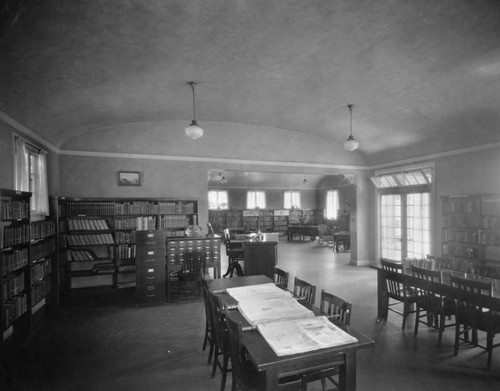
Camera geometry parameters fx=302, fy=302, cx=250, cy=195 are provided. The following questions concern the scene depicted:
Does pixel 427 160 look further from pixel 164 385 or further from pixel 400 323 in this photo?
pixel 164 385

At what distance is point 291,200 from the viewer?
59.4 feet

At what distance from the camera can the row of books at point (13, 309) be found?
373 centimetres

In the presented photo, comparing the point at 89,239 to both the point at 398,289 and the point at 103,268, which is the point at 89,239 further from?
the point at 398,289

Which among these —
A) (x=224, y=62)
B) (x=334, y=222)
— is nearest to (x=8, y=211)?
(x=224, y=62)

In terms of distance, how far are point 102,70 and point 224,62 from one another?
64.3 inches

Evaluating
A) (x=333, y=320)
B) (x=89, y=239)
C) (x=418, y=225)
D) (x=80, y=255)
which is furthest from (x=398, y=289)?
(x=80, y=255)

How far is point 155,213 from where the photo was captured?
682 cm

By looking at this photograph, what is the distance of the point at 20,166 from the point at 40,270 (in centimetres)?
172

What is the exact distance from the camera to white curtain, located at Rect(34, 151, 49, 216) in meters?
5.40

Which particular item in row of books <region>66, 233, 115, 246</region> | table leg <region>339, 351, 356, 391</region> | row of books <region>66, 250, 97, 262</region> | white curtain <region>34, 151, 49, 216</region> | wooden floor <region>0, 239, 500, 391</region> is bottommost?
wooden floor <region>0, 239, 500, 391</region>

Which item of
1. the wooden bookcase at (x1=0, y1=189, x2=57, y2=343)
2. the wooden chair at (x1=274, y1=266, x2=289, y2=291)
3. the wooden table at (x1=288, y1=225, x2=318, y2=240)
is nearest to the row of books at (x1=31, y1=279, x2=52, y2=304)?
the wooden bookcase at (x1=0, y1=189, x2=57, y2=343)

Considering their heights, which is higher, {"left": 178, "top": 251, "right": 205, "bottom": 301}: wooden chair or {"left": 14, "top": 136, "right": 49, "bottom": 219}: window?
{"left": 14, "top": 136, "right": 49, "bottom": 219}: window

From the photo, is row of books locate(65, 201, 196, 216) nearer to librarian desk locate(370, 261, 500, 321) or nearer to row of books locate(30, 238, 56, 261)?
row of books locate(30, 238, 56, 261)

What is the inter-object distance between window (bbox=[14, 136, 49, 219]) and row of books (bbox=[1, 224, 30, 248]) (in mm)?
715
